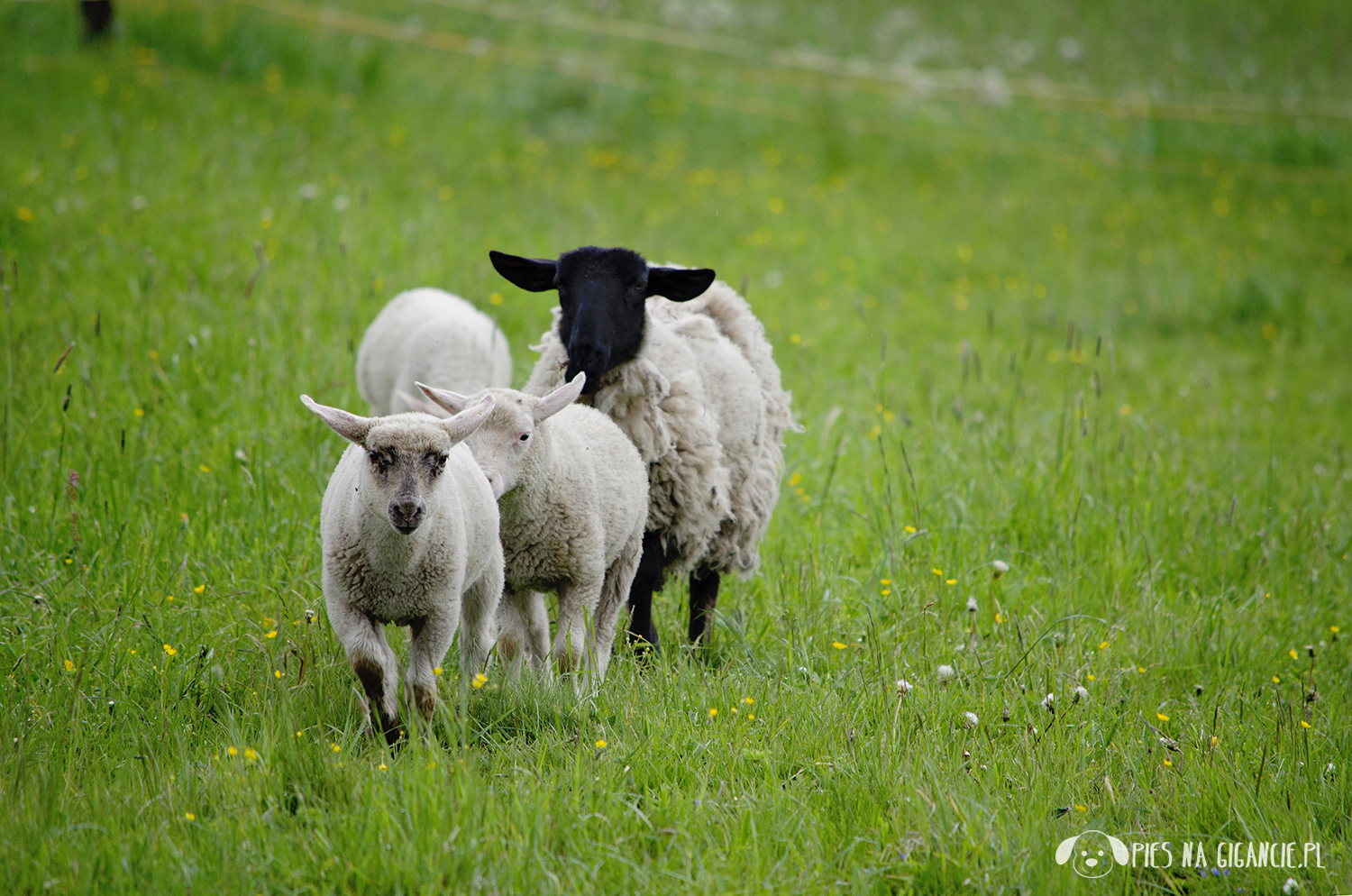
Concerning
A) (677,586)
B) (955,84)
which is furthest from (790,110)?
(677,586)

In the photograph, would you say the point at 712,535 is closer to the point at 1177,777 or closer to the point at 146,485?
the point at 1177,777

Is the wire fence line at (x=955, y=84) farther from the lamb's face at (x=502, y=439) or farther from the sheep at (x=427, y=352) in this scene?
the lamb's face at (x=502, y=439)

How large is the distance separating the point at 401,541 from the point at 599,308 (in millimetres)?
1200

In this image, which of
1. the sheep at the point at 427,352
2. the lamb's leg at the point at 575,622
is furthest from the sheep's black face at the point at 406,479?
the sheep at the point at 427,352

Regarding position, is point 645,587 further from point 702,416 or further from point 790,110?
point 790,110

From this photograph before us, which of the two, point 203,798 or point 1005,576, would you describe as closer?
point 203,798

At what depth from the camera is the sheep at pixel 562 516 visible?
10.1ft

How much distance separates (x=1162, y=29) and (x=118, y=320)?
1548cm

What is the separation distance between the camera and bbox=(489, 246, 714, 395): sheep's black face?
355cm

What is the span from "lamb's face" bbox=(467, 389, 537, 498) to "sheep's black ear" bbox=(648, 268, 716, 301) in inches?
38.9

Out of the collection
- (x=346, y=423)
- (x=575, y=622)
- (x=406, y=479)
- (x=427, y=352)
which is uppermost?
(x=346, y=423)

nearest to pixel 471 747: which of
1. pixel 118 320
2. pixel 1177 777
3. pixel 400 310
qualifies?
pixel 1177 777

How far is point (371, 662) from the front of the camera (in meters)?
2.80

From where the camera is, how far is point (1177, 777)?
2955 mm
